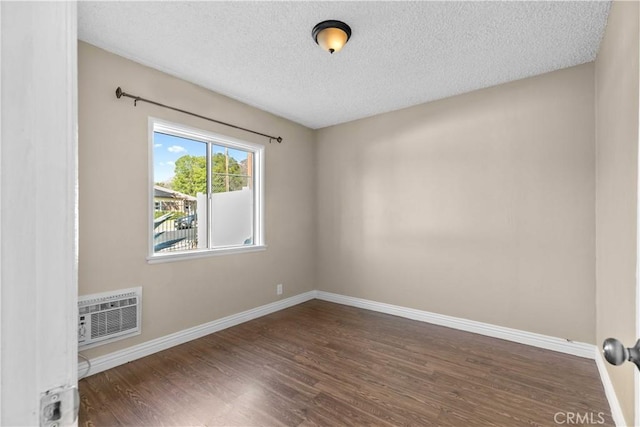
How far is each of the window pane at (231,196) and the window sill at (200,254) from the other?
11 centimetres

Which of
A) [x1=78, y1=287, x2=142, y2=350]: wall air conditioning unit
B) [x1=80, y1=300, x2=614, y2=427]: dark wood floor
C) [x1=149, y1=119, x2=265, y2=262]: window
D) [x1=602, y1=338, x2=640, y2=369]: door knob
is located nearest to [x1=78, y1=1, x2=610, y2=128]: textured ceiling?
[x1=149, y1=119, x2=265, y2=262]: window

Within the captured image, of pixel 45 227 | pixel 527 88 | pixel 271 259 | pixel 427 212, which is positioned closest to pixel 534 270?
pixel 427 212

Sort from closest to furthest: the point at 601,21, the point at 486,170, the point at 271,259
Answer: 1. the point at 601,21
2. the point at 486,170
3. the point at 271,259

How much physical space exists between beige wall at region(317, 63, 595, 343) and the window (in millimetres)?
1266

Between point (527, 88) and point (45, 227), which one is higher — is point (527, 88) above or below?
above

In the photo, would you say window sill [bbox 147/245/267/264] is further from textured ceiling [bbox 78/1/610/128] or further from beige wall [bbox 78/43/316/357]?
textured ceiling [bbox 78/1/610/128]

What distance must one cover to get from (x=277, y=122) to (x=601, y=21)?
3.21 m

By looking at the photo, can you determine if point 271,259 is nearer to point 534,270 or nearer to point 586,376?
point 534,270

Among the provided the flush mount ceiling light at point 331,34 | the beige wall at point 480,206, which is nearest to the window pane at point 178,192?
the flush mount ceiling light at point 331,34

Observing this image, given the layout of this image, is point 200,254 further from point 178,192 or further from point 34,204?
point 34,204

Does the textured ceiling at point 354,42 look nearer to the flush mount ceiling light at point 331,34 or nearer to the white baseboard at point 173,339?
the flush mount ceiling light at point 331,34

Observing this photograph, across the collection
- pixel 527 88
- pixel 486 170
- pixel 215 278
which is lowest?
pixel 215 278

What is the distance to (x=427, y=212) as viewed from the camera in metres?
A: 3.51

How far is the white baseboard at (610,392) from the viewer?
1.73 metres
